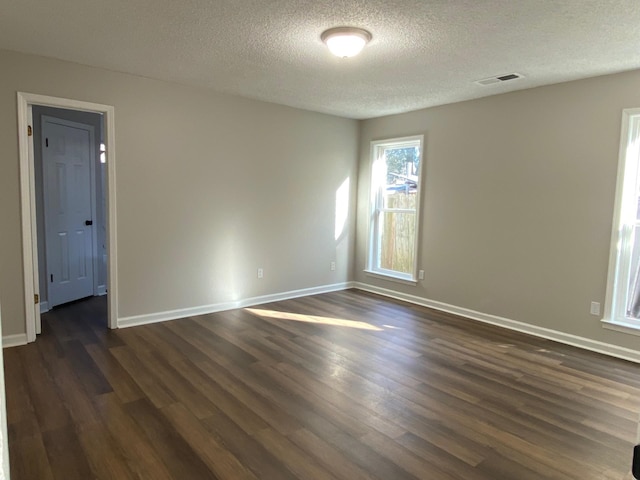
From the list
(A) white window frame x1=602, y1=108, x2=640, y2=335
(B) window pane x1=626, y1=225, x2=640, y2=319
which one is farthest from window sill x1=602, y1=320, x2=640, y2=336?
(B) window pane x1=626, y1=225, x2=640, y2=319

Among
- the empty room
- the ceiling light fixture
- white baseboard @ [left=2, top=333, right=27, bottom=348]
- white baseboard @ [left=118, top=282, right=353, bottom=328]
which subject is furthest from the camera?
white baseboard @ [left=118, top=282, right=353, bottom=328]

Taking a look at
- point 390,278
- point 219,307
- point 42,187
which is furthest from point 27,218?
point 390,278

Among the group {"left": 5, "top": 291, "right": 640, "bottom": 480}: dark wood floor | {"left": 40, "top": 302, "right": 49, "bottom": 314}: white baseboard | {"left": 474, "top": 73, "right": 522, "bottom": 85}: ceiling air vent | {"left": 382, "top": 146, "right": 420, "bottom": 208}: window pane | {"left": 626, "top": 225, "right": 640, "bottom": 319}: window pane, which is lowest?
{"left": 5, "top": 291, "right": 640, "bottom": 480}: dark wood floor

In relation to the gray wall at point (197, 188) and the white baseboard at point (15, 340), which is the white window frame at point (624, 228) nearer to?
the gray wall at point (197, 188)

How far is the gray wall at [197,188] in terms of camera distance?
359 cm

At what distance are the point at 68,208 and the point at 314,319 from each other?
10.7 feet

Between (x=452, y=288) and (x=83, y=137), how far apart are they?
4906mm

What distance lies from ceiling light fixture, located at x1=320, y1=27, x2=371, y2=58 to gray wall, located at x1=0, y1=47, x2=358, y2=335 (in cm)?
204

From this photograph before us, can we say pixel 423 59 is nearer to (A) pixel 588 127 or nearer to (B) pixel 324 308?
(A) pixel 588 127

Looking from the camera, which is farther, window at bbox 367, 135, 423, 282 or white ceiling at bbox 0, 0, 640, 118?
window at bbox 367, 135, 423, 282

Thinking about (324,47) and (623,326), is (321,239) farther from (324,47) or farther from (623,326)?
(623,326)

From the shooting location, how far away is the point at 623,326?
143 inches

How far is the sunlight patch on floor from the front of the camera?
4348mm

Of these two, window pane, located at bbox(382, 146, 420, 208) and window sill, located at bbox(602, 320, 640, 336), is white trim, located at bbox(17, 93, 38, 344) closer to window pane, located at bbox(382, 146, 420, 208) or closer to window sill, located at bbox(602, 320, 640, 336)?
window pane, located at bbox(382, 146, 420, 208)
